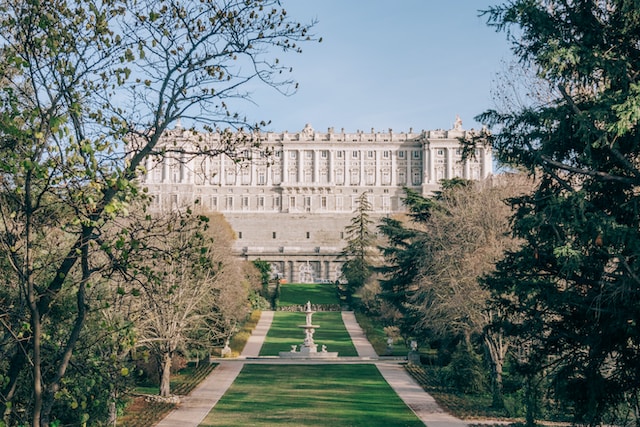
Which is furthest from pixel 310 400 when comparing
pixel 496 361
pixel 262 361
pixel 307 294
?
pixel 307 294

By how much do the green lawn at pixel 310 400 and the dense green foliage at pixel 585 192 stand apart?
7.56 meters

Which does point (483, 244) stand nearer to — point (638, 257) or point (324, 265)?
point (638, 257)

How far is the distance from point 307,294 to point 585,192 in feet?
166

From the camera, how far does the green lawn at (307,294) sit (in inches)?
2251

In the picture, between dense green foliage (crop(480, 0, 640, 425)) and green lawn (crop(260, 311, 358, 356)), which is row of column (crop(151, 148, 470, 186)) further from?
dense green foliage (crop(480, 0, 640, 425))

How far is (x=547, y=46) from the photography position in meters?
10.3

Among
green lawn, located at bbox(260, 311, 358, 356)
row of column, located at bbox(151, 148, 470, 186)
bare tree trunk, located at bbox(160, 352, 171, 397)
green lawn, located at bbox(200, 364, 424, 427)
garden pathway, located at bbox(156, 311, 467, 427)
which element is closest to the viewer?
green lawn, located at bbox(200, 364, 424, 427)

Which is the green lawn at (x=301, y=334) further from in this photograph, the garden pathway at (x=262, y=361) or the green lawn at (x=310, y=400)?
the green lawn at (x=310, y=400)

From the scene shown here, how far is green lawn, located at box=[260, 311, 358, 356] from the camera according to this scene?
35531mm

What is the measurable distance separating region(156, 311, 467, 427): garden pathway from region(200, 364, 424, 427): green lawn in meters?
0.32

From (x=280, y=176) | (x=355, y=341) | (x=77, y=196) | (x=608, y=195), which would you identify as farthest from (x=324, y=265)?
(x=77, y=196)

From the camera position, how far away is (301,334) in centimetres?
4156

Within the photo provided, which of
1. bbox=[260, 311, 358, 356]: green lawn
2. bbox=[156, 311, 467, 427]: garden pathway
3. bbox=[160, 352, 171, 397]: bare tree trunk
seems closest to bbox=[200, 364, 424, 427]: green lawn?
bbox=[156, 311, 467, 427]: garden pathway

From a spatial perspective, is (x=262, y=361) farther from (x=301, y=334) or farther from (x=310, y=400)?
(x=301, y=334)
